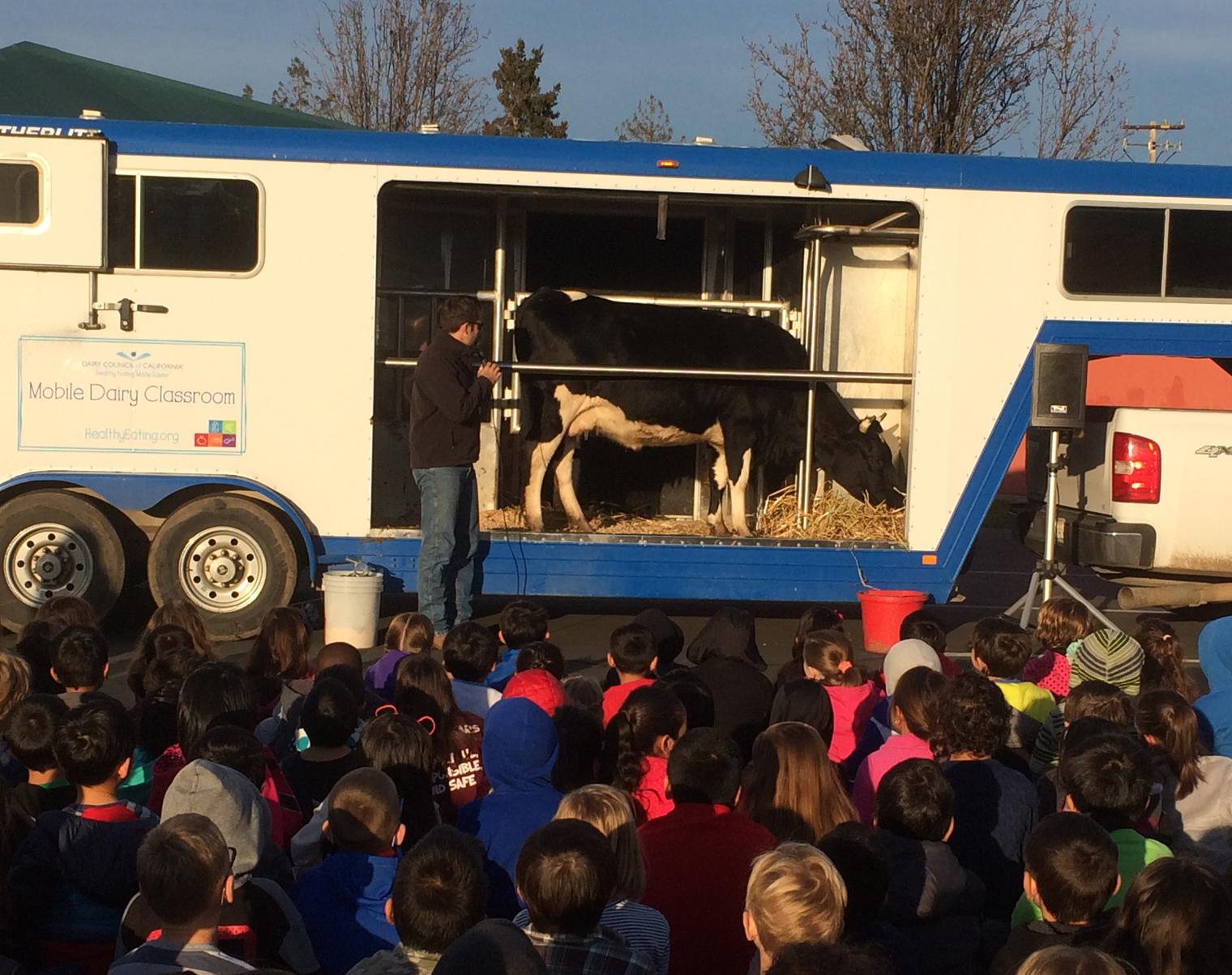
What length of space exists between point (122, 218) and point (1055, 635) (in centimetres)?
648

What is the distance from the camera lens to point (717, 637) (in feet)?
21.5

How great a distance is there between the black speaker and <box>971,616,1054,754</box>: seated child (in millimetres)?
3929

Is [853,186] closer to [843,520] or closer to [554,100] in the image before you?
[843,520]

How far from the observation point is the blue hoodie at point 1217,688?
5578 millimetres

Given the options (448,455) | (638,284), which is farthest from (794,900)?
(638,284)

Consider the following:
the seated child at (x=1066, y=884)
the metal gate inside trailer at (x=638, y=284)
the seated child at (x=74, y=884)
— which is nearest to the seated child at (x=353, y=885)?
the seated child at (x=74, y=884)

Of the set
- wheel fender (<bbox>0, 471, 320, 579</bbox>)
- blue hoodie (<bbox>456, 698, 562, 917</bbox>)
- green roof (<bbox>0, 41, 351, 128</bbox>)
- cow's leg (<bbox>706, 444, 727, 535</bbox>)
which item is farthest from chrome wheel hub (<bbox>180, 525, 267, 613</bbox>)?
green roof (<bbox>0, 41, 351, 128</bbox>)

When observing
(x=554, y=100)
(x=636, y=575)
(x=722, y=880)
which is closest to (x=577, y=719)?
Answer: (x=722, y=880)

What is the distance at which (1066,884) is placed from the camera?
3.38 meters

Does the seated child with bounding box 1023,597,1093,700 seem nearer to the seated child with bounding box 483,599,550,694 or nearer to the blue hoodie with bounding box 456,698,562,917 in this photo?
the seated child with bounding box 483,599,550,694

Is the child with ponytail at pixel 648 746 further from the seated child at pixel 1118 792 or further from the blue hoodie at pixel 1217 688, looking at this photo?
the blue hoodie at pixel 1217 688

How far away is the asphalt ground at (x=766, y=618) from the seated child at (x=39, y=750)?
14.0 feet

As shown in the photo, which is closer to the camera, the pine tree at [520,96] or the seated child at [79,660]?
the seated child at [79,660]

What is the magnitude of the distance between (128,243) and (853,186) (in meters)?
4.86
